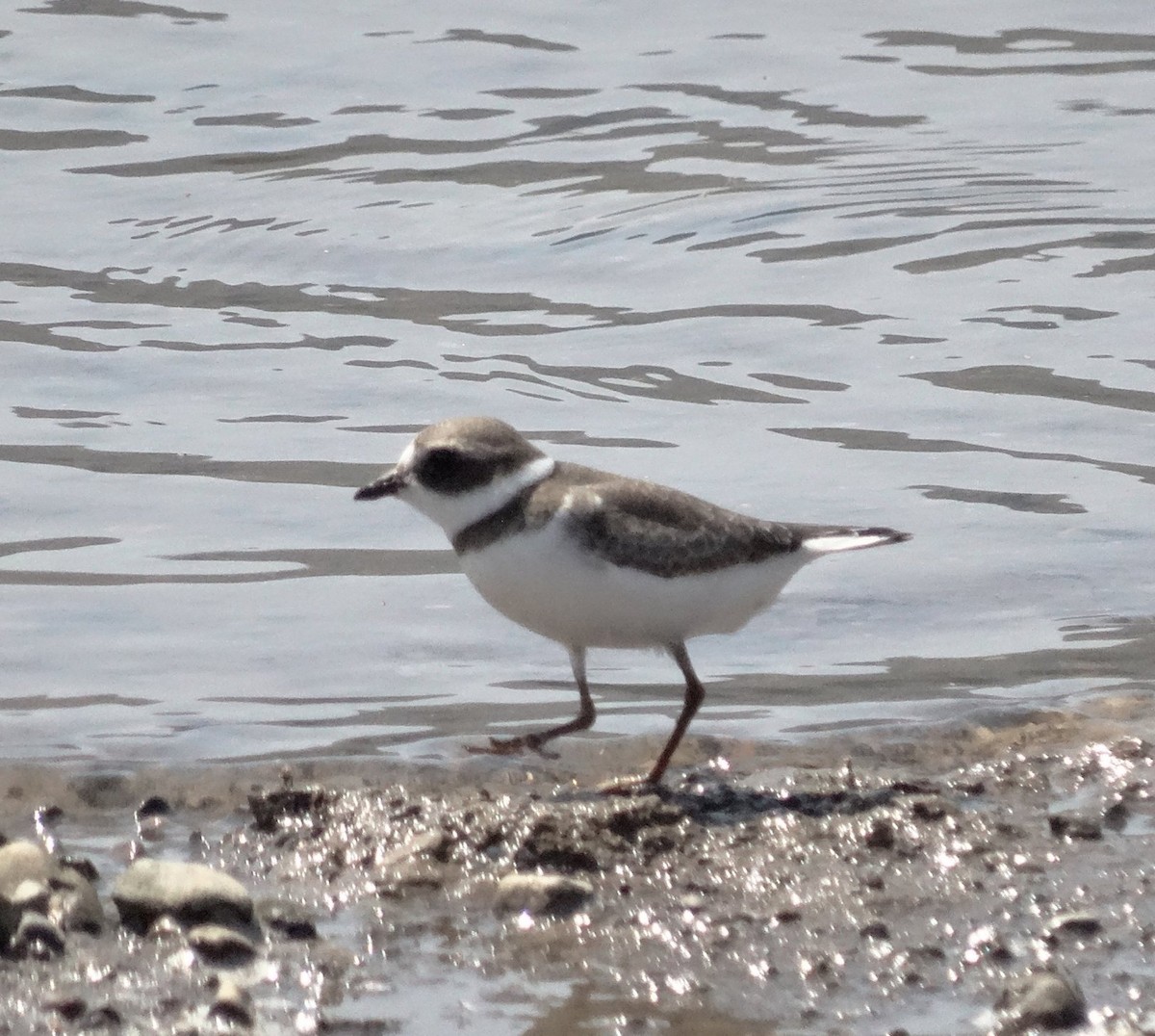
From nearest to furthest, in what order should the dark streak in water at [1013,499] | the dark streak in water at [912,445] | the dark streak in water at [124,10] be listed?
the dark streak in water at [1013,499] < the dark streak in water at [912,445] < the dark streak in water at [124,10]

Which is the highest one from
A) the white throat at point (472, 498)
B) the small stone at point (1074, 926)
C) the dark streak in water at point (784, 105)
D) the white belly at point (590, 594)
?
the dark streak in water at point (784, 105)

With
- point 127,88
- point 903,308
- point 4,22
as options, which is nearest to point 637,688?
point 903,308

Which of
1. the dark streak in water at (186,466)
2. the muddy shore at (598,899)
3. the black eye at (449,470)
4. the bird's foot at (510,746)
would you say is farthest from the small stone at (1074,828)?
the dark streak in water at (186,466)

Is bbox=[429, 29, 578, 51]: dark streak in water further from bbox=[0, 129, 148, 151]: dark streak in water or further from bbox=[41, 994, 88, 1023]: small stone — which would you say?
bbox=[41, 994, 88, 1023]: small stone

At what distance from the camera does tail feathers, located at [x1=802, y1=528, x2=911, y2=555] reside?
643 centimetres

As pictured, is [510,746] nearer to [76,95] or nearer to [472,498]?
[472,498]

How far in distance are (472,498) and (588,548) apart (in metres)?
0.42

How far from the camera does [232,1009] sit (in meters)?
4.37

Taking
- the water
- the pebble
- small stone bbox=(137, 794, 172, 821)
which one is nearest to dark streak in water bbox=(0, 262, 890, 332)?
the water

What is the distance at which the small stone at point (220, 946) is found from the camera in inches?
185

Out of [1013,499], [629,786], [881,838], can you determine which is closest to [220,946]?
[629,786]

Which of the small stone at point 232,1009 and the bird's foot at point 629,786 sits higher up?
the small stone at point 232,1009

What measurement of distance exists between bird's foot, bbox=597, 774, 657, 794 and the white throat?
895 millimetres

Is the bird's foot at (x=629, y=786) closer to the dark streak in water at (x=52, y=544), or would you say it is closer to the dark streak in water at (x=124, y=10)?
the dark streak in water at (x=52, y=544)
